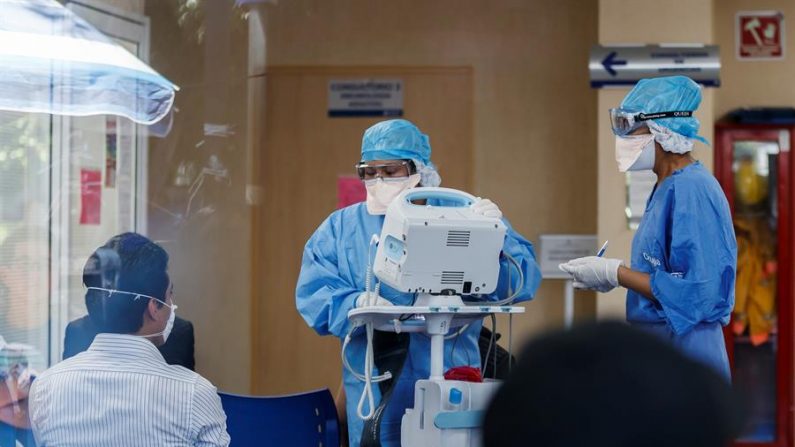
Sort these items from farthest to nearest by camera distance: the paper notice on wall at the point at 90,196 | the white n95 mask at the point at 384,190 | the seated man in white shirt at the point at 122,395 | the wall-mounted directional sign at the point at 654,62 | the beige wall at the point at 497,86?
the beige wall at the point at 497,86
the wall-mounted directional sign at the point at 654,62
the paper notice on wall at the point at 90,196
the white n95 mask at the point at 384,190
the seated man in white shirt at the point at 122,395

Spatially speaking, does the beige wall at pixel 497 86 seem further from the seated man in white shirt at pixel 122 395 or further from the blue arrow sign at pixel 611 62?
the seated man in white shirt at pixel 122 395

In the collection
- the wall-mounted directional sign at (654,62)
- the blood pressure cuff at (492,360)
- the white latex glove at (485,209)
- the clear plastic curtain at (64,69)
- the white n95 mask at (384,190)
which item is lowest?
the blood pressure cuff at (492,360)

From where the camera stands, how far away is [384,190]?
115 inches

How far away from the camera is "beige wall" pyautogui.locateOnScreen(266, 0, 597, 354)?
4918 millimetres

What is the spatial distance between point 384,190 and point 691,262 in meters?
0.87

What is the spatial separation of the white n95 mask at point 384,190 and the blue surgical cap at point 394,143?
71 millimetres

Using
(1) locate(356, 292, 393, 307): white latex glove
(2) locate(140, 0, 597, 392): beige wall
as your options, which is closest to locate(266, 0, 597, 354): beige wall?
(2) locate(140, 0, 597, 392): beige wall

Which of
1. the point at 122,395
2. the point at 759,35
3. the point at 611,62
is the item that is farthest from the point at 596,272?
the point at 759,35

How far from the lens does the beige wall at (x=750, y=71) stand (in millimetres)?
4848

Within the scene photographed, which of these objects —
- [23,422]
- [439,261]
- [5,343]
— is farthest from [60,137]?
[439,261]

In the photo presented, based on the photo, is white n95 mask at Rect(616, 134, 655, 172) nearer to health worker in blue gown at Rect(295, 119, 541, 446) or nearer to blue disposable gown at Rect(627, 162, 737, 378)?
blue disposable gown at Rect(627, 162, 737, 378)

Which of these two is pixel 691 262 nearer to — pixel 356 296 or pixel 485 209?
pixel 485 209

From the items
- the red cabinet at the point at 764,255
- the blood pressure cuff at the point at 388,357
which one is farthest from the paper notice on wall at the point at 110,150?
the red cabinet at the point at 764,255

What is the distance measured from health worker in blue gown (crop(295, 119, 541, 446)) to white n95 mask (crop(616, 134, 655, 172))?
1.17 feet
